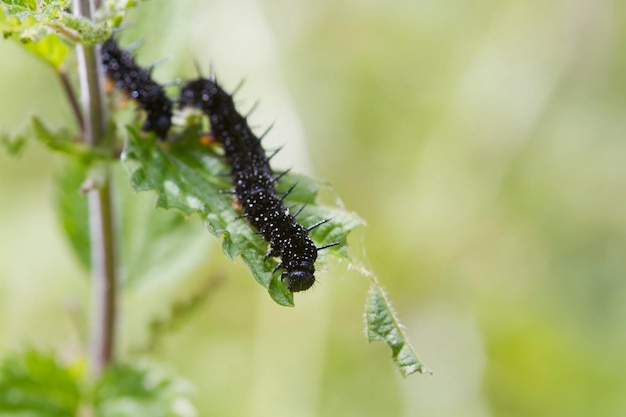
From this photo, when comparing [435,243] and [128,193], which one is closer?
[128,193]

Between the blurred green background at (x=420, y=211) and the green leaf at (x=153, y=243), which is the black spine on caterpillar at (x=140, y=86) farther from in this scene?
the blurred green background at (x=420, y=211)

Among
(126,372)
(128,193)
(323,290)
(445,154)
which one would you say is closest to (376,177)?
(445,154)

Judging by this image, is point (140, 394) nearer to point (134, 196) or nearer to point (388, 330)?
point (134, 196)

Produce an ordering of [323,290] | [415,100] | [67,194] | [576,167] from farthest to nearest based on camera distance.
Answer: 1. [415,100]
2. [576,167]
3. [323,290]
4. [67,194]

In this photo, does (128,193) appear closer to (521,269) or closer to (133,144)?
(133,144)

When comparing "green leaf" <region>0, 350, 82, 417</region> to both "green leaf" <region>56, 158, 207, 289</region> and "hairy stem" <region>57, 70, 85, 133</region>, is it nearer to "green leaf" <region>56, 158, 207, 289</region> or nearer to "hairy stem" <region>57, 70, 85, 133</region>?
"green leaf" <region>56, 158, 207, 289</region>

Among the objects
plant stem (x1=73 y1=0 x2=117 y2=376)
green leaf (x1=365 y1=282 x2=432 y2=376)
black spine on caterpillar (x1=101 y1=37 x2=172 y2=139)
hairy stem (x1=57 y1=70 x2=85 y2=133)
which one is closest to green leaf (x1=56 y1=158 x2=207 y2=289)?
plant stem (x1=73 y1=0 x2=117 y2=376)
